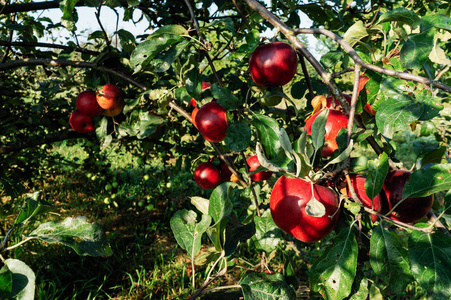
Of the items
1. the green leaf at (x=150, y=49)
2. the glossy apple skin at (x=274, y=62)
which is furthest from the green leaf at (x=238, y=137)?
the green leaf at (x=150, y=49)

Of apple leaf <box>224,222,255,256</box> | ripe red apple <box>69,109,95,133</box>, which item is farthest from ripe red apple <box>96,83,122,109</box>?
apple leaf <box>224,222,255,256</box>

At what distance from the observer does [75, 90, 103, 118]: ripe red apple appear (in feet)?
4.94

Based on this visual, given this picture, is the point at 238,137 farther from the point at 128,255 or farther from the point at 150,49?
the point at 128,255

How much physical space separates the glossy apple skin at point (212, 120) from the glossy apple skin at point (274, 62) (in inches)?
6.8

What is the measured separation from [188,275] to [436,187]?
2.13 meters

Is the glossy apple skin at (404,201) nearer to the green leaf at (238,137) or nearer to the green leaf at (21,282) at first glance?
the green leaf at (238,137)

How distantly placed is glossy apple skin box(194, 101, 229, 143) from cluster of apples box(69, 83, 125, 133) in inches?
26.2

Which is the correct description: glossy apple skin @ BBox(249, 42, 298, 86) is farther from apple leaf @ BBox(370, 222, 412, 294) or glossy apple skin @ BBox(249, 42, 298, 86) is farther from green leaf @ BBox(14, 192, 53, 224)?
green leaf @ BBox(14, 192, 53, 224)

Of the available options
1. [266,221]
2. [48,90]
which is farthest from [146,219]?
[266,221]

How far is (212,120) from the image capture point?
3.18 ft

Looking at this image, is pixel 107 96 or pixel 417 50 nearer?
pixel 417 50

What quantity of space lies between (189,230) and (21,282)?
1.24 feet

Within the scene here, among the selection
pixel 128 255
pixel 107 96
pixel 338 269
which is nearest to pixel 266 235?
pixel 338 269

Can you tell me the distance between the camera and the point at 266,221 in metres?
0.90
